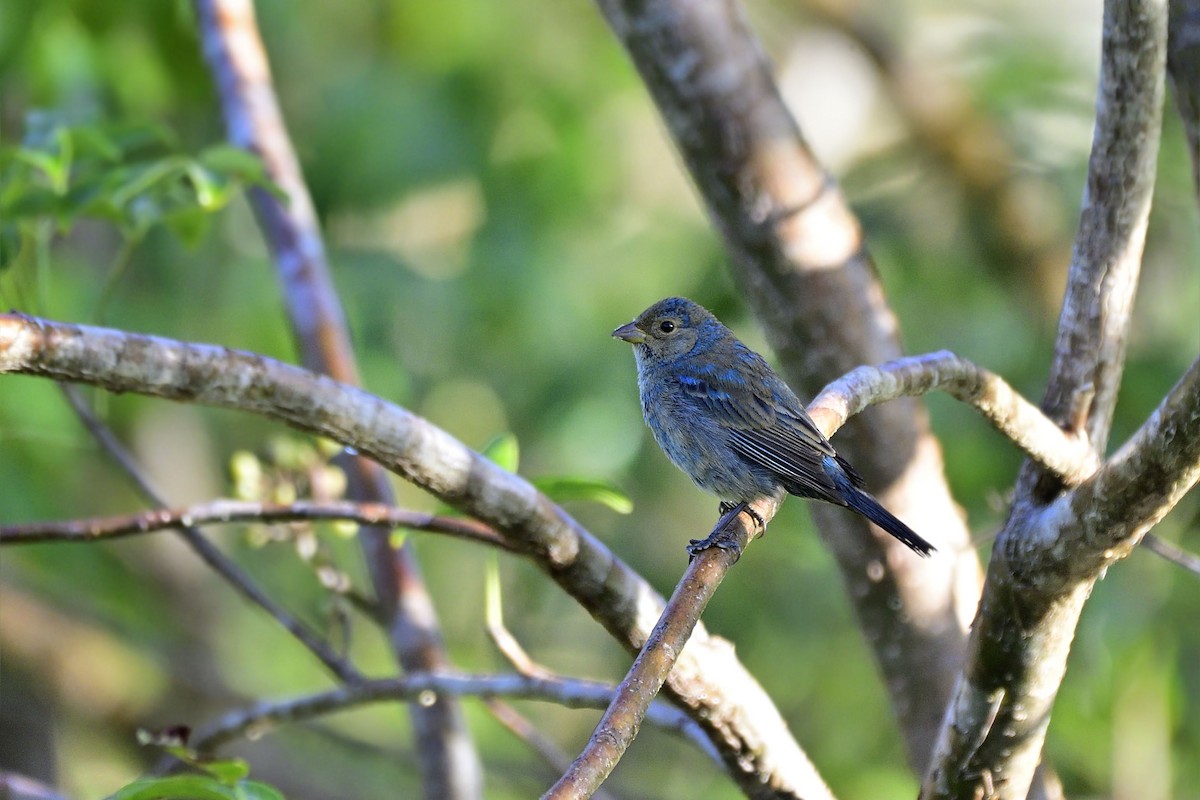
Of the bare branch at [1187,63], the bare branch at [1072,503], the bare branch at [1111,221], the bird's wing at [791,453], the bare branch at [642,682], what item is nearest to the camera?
the bare branch at [642,682]

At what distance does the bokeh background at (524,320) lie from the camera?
5527mm

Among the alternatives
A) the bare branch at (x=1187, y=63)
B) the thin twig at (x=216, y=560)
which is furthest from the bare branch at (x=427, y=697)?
the bare branch at (x=1187, y=63)

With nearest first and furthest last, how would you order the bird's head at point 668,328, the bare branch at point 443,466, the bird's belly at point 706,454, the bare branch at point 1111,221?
the bare branch at point 443,466 < the bare branch at point 1111,221 < the bird's belly at point 706,454 < the bird's head at point 668,328

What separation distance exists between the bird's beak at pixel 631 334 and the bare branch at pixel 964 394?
2.18 metres

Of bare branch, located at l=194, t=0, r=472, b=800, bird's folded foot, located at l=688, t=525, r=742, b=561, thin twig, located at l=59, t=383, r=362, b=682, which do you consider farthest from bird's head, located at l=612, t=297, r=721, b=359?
thin twig, located at l=59, t=383, r=362, b=682

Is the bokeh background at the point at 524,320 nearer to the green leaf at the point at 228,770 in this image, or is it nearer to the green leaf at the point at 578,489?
the green leaf at the point at 578,489

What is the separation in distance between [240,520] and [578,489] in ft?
2.57

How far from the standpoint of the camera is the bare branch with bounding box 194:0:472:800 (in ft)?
13.4

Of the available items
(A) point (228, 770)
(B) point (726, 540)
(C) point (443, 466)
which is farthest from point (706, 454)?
(A) point (228, 770)

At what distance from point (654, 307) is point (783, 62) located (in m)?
4.22

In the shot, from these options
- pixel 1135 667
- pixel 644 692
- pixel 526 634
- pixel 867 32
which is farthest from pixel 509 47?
pixel 644 692

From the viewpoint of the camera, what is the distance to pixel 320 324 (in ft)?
14.0

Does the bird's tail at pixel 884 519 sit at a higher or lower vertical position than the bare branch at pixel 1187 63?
lower

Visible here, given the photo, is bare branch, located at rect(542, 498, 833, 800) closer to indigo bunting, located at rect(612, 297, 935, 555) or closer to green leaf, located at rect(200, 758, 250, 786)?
green leaf, located at rect(200, 758, 250, 786)
